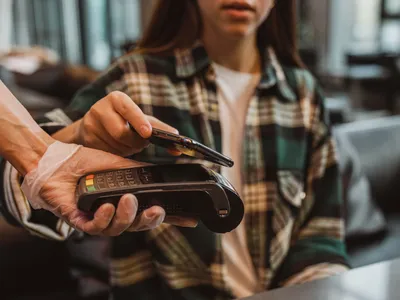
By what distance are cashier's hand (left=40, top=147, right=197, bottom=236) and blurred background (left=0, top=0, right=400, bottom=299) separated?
15.6 inches

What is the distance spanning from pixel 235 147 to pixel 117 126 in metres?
0.40

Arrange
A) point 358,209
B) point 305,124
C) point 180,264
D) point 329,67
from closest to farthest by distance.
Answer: point 180,264 < point 305,124 < point 358,209 < point 329,67

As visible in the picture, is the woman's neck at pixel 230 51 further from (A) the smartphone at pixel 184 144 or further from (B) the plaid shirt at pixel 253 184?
(A) the smartphone at pixel 184 144

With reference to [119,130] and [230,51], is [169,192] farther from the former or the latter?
[230,51]

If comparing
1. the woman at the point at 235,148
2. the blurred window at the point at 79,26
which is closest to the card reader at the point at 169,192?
the woman at the point at 235,148

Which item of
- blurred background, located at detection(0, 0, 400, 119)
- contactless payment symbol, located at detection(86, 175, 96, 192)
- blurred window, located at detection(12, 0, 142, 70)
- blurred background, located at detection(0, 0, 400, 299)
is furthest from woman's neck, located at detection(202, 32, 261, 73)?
blurred window, located at detection(12, 0, 142, 70)

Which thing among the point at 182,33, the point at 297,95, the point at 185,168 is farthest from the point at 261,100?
the point at 185,168

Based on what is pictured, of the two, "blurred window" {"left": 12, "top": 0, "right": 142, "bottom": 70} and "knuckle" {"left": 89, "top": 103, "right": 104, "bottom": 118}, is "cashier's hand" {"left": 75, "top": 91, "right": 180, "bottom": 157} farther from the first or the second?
"blurred window" {"left": 12, "top": 0, "right": 142, "bottom": 70}

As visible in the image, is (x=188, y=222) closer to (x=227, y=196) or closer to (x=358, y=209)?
(x=227, y=196)

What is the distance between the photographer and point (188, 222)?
2.00 ft

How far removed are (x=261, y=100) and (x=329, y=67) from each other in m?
6.39

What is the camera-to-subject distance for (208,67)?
1020 mm

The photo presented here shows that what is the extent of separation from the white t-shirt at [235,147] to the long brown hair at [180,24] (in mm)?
87

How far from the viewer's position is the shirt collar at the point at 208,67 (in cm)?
101
